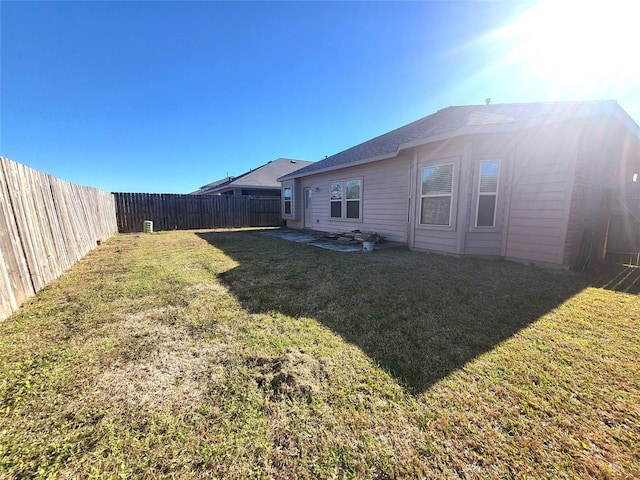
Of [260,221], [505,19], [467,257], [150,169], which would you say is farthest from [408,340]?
[150,169]

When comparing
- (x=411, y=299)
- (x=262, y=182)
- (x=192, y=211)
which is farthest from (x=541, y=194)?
(x=262, y=182)

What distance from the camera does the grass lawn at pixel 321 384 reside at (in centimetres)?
129

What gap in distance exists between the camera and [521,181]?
509cm

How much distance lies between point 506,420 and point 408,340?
96 cm

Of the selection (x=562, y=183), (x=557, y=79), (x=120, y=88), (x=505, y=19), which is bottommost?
(x=562, y=183)

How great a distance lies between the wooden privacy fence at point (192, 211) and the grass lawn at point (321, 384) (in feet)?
37.0

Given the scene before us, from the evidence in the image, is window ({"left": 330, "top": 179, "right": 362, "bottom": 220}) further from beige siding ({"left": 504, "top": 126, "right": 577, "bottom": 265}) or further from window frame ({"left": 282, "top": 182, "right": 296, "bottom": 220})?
beige siding ({"left": 504, "top": 126, "right": 577, "bottom": 265})

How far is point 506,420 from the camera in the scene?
1.53 m

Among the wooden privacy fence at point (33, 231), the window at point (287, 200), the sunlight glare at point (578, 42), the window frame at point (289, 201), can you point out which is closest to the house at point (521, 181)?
the sunlight glare at point (578, 42)

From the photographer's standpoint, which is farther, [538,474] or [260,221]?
[260,221]

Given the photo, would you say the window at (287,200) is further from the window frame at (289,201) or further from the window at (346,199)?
the window at (346,199)

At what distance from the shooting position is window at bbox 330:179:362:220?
901 cm

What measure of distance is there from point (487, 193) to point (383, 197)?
297 cm

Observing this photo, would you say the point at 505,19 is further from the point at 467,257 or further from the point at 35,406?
the point at 35,406
